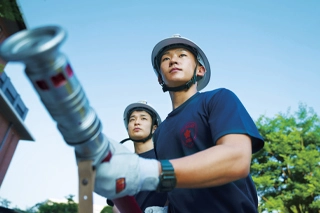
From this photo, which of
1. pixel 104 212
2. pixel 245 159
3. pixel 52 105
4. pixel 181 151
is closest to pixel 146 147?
pixel 181 151

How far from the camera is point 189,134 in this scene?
7.84 ft

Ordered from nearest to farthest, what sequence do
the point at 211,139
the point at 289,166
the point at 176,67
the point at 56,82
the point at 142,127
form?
the point at 56,82
the point at 211,139
the point at 176,67
the point at 142,127
the point at 289,166

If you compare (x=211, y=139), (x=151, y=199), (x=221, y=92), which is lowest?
(x=151, y=199)

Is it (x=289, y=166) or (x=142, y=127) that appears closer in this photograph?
(x=142, y=127)

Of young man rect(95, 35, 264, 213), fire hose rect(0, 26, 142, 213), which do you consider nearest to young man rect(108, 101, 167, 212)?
young man rect(95, 35, 264, 213)

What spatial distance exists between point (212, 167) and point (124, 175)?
47cm

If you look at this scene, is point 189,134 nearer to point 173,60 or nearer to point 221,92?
point 221,92

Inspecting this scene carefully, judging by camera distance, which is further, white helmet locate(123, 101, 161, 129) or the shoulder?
white helmet locate(123, 101, 161, 129)

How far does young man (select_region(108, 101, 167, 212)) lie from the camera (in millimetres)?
5048

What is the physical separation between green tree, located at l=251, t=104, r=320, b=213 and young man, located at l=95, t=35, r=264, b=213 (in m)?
22.5

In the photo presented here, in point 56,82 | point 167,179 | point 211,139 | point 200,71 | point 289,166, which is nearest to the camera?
point 56,82

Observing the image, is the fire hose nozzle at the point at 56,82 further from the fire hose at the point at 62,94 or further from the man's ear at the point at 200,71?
the man's ear at the point at 200,71

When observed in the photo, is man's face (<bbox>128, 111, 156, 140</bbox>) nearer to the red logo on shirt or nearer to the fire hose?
the red logo on shirt

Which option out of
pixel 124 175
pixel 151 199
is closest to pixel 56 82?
pixel 124 175
